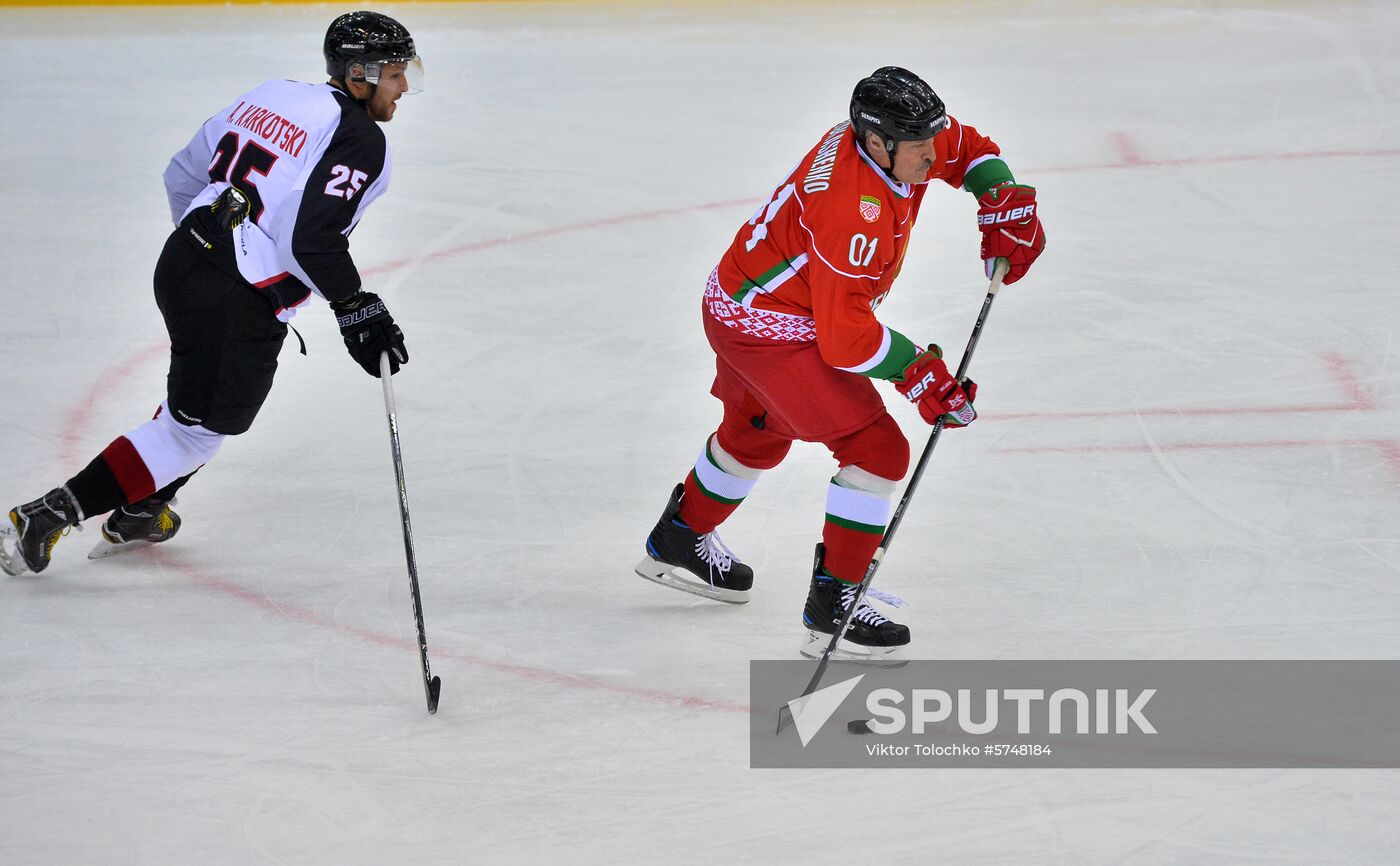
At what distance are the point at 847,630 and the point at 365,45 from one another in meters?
1.59

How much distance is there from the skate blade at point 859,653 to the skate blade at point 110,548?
65.3 inches

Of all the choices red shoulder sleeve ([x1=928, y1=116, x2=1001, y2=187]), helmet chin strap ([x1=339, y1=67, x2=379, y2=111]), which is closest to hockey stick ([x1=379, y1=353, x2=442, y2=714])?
helmet chin strap ([x1=339, y1=67, x2=379, y2=111])

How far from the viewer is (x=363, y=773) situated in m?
2.73

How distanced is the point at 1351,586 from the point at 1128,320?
169 centimetres

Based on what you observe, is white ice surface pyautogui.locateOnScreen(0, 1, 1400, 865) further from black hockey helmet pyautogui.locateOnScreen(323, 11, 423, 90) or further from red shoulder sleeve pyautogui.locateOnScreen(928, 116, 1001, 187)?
black hockey helmet pyautogui.locateOnScreen(323, 11, 423, 90)

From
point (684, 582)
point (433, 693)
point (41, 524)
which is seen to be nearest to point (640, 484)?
point (684, 582)

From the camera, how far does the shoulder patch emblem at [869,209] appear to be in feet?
9.36

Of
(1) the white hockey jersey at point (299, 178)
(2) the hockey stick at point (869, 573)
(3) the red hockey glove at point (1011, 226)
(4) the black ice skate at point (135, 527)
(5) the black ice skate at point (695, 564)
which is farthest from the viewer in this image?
(4) the black ice skate at point (135, 527)

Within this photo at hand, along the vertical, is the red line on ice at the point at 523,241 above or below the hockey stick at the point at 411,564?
below

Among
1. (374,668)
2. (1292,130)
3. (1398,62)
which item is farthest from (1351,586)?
(1398,62)

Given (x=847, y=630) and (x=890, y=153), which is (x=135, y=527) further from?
(x=890, y=153)

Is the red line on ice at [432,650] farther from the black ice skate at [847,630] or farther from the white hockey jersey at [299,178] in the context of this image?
the white hockey jersey at [299,178]

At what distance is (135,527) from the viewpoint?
11.7 feet

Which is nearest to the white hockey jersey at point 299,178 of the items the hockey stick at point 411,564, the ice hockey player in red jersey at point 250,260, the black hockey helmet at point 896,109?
the ice hockey player in red jersey at point 250,260
